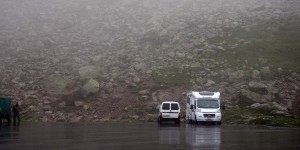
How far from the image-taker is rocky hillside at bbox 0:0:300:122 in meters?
44.0

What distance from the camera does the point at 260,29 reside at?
59875mm

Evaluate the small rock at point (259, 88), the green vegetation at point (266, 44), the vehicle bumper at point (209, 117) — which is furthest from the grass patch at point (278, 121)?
the green vegetation at point (266, 44)

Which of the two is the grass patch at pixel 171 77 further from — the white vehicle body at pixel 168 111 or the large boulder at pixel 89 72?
the white vehicle body at pixel 168 111

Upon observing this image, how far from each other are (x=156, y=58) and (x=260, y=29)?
643 inches

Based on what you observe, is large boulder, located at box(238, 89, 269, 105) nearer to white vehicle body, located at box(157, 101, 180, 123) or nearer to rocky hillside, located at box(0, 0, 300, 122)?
rocky hillside, located at box(0, 0, 300, 122)

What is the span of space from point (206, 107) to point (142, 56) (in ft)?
70.0

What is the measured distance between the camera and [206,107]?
34.4m

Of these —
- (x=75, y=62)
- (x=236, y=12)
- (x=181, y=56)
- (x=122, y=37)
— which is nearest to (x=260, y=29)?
(x=236, y=12)

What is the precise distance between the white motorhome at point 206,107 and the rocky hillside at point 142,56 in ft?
16.5

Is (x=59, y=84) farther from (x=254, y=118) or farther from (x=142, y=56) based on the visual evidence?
(x=254, y=118)

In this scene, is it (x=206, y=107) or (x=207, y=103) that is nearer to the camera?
(x=206, y=107)

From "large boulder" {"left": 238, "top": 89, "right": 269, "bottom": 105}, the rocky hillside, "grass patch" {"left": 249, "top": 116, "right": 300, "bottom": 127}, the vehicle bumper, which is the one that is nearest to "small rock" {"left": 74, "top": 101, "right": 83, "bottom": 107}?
the rocky hillside

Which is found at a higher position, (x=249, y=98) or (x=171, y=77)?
(x=171, y=77)

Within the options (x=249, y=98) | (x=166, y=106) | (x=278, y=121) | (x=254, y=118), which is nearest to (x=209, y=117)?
(x=166, y=106)
